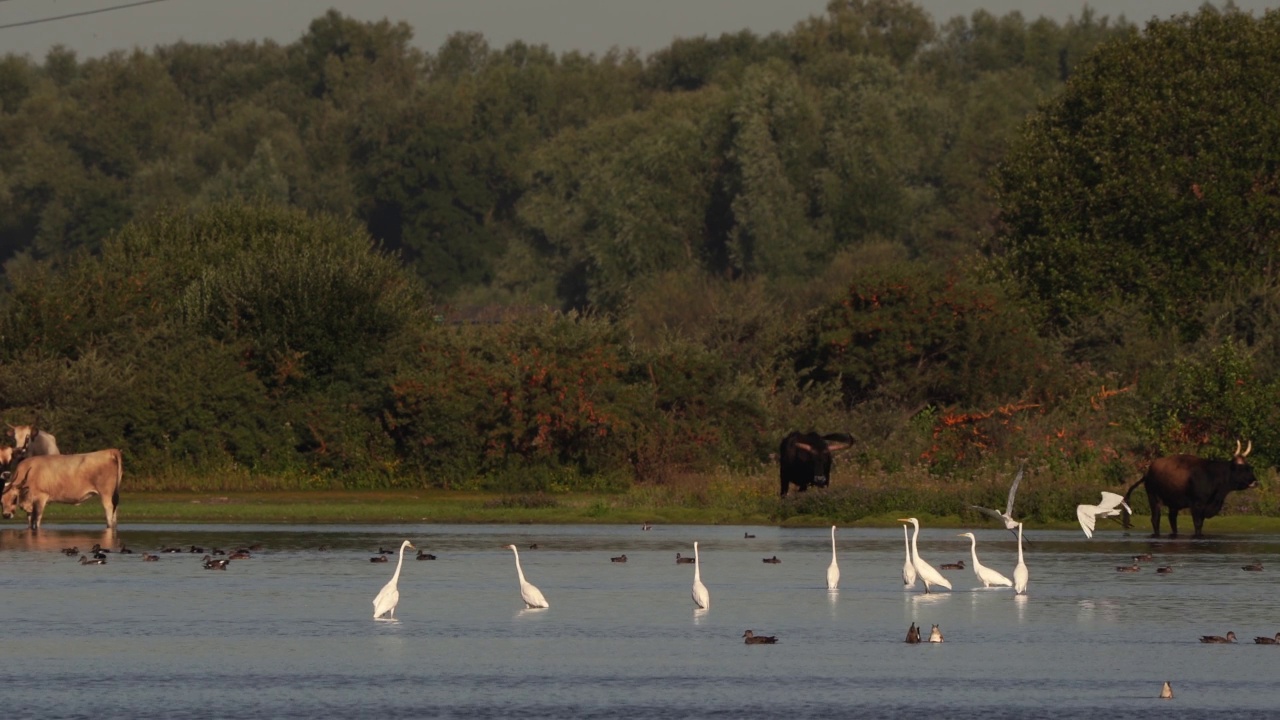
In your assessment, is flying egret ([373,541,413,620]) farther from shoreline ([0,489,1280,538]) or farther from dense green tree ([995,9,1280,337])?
dense green tree ([995,9,1280,337])

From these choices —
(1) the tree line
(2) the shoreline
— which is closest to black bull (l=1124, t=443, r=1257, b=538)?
(2) the shoreline

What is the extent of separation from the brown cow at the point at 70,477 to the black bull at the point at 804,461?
14277mm

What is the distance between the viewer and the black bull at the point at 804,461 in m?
46.3

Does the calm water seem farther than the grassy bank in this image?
No

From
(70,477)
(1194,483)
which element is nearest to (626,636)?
(1194,483)

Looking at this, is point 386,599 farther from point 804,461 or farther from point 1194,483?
point 804,461

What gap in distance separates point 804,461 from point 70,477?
1561 cm

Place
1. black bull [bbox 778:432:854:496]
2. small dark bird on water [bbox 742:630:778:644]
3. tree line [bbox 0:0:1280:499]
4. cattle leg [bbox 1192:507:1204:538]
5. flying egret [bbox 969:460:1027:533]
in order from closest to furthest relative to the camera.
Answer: small dark bird on water [bbox 742:630:778:644]
flying egret [bbox 969:460:1027:533]
cattle leg [bbox 1192:507:1204:538]
black bull [bbox 778:432:854:496]
tree line [bbox 0:0:1280:499]

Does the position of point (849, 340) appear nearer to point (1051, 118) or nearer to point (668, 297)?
point (1051, 118)

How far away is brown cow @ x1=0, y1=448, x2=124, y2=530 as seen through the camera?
42625mm

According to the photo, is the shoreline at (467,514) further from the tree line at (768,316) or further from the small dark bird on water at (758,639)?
the small dark bird on water at (758,639)

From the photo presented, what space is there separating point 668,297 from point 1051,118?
28.1 meters

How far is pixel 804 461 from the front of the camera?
4644 cm

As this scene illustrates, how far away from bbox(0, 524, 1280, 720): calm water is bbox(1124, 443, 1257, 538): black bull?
2.76m
